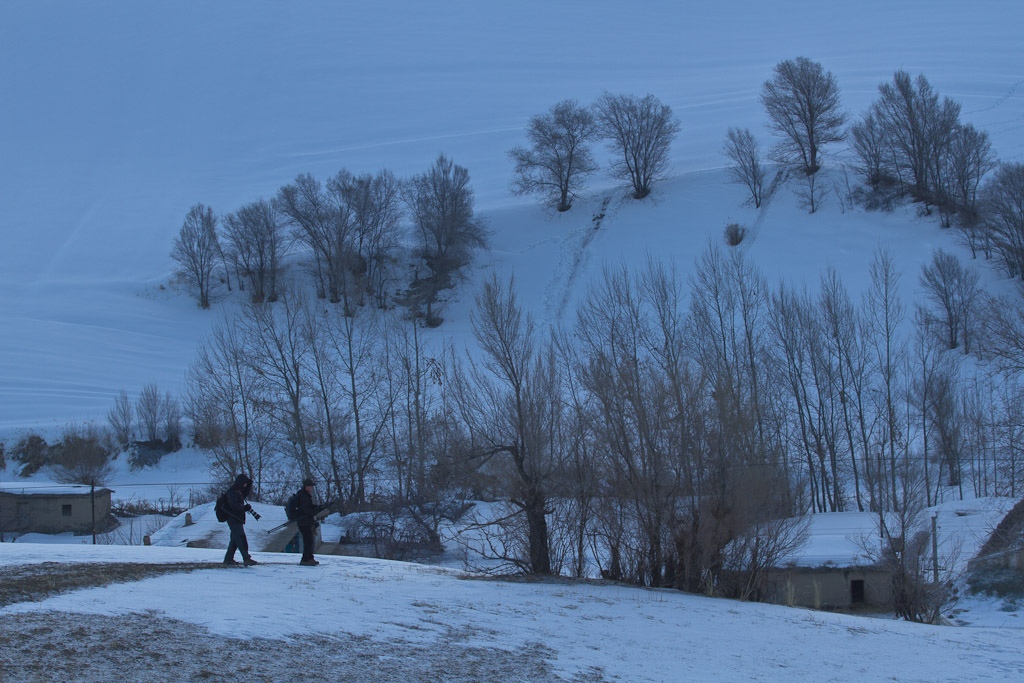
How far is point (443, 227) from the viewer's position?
6338 centimetres

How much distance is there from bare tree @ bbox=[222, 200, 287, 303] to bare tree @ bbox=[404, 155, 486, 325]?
10852 mm

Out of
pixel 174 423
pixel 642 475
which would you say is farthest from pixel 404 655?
pixel 174 423

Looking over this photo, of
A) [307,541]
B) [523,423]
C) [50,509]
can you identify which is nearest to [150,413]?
[50,509]

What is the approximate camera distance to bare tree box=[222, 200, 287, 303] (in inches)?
2544

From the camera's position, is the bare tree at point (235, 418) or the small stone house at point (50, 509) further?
the bare tree at point (235, 418)

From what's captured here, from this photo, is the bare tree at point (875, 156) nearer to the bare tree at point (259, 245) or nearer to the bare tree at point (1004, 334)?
the bare tree at point (1004, 334)

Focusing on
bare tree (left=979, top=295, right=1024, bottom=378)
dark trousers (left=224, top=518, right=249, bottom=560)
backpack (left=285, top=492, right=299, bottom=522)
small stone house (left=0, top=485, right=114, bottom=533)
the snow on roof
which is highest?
bare tree (left=979, top=295, right=1024, bottom=378)

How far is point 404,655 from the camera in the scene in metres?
9.77

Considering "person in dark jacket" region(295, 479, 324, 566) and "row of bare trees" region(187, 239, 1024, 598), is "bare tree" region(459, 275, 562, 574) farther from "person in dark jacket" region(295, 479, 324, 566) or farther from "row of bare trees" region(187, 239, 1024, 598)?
"person in dark jacket" region(295, 479, 324, 566)

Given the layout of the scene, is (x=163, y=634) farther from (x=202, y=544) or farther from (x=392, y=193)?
(x=392, y=193)

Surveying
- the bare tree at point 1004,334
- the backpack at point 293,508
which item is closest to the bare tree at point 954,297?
the bare tree at point 1004,334

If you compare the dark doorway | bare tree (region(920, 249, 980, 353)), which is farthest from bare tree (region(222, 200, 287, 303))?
the dark doorway

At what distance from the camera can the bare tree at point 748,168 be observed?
199ft

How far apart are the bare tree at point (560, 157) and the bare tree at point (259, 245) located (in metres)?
20.1
